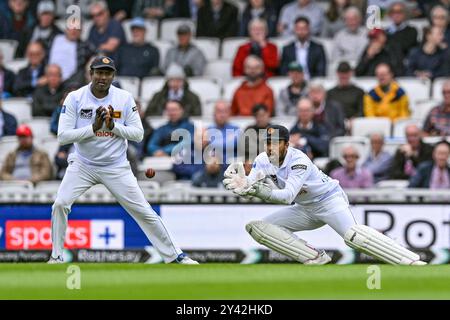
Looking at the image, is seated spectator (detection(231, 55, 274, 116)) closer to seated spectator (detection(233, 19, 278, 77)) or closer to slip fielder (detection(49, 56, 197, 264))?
seated spectator (detection(233, 19, 278, 77))

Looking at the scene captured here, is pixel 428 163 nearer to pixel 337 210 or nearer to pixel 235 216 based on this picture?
pixel 235 216

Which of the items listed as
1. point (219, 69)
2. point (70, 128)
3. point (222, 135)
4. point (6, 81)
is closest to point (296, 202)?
point (70, 128)

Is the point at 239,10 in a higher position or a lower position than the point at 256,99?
higher

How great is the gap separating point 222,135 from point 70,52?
3.56 m

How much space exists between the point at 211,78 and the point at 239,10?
1975 millimetres

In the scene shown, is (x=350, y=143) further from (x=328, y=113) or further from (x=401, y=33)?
(x=401, y=33)

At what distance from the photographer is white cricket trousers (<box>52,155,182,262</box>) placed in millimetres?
13297

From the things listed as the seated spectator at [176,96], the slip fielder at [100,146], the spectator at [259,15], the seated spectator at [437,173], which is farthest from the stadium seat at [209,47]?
the slip fielder at [100,146]

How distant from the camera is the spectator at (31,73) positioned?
67.3 ft

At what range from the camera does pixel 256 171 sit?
12922 millimetres

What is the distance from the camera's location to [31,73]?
2062 cm

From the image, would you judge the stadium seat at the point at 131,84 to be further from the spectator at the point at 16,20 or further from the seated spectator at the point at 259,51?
the spectator at the point at 16,20

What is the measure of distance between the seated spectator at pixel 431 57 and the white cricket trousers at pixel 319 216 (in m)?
6.60
